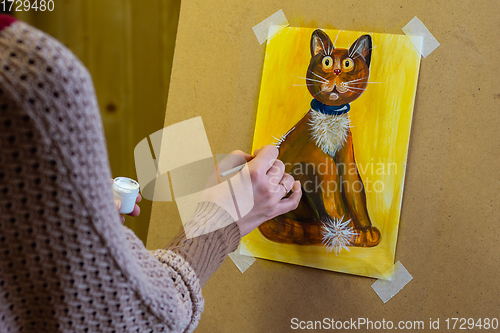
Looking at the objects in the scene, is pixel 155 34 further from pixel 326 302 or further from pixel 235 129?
pixel 326 302

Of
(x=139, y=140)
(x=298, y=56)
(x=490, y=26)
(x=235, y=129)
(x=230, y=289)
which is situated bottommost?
(x=230, y=289)

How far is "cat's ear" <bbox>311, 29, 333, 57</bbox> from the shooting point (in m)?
0.76

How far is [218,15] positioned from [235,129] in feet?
0.94

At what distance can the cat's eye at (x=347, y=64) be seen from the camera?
0.74 meters

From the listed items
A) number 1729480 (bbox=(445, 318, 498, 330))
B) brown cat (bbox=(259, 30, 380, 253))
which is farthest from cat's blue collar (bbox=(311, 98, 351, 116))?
number 1729480 (bbox=(445, 318, 498, 330))

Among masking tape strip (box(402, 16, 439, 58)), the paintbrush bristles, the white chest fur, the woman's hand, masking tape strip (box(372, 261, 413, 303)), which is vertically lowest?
masking tape strip (box(372, 261, 413, 303))

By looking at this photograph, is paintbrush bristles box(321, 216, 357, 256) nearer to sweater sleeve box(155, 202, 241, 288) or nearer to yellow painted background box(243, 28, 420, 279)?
yellow painted background box(243, 28, 420, 279)

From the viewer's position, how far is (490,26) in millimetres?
682

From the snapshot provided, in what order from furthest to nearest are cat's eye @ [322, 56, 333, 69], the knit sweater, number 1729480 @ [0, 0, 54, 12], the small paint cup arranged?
number 1729480 @ [0, 0, 54, 12] → cat's eye @ [322, 56, 333, 69] → the small paint cup → the knit sweater

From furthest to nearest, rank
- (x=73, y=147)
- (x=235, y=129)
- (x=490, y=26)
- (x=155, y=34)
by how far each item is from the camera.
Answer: (x=155, y=34)
(x=235, y=129)
(x=490, y=26)
(x=73, y=147)

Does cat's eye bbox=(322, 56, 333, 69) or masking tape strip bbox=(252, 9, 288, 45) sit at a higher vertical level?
masking tape strip bbox=(252, 9, 288, 45)

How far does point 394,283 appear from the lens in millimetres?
723

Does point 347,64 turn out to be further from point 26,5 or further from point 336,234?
point 26,5

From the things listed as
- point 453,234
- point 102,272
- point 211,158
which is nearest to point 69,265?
point 102,272
